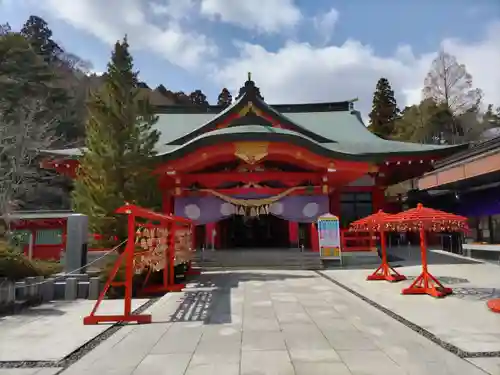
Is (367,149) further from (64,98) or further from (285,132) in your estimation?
(64,98)

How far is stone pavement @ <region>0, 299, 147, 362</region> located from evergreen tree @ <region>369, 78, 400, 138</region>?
39.6 metres

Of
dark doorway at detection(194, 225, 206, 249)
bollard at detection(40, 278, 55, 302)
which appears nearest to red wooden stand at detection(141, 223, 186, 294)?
bollard at detection(40, 278, 55, 302)

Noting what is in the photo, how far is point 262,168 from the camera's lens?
1648 cm

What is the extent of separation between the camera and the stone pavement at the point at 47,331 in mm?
4855

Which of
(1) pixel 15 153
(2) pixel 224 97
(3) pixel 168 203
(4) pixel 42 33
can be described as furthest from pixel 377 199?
(4) pixel 42 33

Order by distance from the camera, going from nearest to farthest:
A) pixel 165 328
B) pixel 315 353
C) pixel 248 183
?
1. pixel 315 353
2. pixel 165 328
3. pixel 248 183

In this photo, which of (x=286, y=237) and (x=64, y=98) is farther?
(x=64, y=98)

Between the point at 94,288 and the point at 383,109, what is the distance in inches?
1606

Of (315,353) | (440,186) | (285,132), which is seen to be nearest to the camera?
(315,353)

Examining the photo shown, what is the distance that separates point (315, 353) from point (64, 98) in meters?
36.8

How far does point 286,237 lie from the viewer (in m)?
22.5

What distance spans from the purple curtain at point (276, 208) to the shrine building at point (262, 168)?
0.04 meters

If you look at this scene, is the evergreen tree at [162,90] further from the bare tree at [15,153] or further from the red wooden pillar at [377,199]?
the red wooden pillar at [377,199]

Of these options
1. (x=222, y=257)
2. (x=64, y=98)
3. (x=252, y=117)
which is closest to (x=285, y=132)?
(x=252, y=117)
